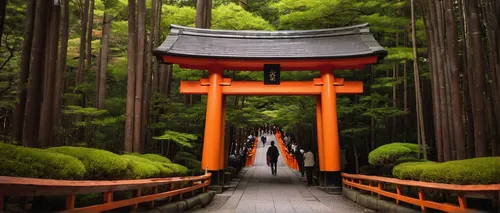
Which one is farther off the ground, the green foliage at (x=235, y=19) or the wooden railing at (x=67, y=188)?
the green foliage at (x=235, y=19)

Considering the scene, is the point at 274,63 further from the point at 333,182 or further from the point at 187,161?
the point at 187,161

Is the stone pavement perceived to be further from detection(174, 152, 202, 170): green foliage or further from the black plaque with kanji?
the black plaque with kanji

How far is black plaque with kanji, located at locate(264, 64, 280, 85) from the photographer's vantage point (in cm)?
1036

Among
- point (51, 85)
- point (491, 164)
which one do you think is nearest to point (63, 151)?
point (51, 85)

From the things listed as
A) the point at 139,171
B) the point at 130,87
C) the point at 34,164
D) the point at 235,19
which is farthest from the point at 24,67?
the point at 235,19

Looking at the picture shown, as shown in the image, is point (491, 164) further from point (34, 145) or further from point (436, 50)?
point (34, 145)

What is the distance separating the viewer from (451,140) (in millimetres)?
5996

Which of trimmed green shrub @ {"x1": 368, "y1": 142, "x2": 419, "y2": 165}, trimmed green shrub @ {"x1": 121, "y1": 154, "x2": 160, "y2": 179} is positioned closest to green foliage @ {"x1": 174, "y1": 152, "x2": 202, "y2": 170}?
trimmed green shrub @ {"x1": 121, "y1": 154, "x2": 160, "y2": 179}

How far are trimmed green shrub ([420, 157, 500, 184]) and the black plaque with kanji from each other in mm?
6381

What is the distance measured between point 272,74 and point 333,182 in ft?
12.6

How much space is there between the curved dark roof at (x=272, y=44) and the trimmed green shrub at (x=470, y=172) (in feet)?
18.6

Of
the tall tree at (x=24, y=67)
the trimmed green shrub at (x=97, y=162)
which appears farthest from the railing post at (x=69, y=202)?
the tall tree at (x=24, y=67)

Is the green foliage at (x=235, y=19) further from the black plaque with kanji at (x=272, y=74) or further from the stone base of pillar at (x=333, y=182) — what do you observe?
the stone base of pillar at (x=333, y=182)

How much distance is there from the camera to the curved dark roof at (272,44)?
9906mm
